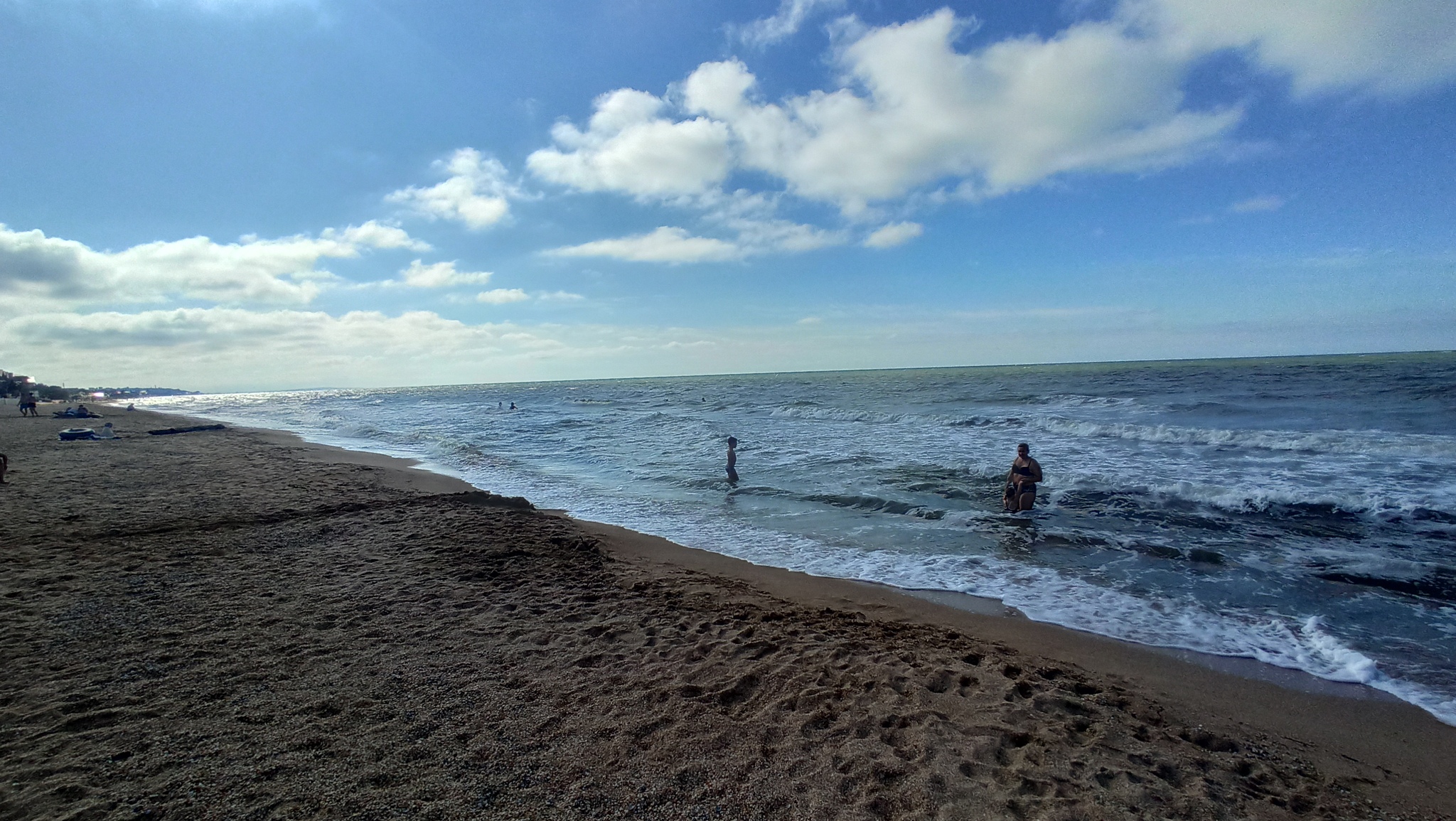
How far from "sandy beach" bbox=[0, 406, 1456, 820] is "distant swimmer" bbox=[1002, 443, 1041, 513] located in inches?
211

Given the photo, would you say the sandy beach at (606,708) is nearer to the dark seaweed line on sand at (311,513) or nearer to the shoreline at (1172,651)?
the shoreline at (1172,651)

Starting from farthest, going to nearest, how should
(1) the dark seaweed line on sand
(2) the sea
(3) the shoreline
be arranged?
(1) the dark seaweed line on sand, (2) the sea, (3) the shoreline

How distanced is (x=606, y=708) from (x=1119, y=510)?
1130 centimetres

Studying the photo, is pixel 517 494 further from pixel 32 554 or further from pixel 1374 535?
pixel 1374 535

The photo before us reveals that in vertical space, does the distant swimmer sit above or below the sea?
above

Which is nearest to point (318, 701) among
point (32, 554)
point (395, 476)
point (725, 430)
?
point (32, 554)

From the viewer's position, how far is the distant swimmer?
436 inches

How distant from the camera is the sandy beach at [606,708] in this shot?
10.3ft

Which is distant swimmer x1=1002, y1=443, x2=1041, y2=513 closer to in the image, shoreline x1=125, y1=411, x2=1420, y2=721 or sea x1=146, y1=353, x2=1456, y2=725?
sea x1=146, y1=353, x2=1456, y2=725

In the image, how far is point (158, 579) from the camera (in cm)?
640

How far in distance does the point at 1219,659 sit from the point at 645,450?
17628mm

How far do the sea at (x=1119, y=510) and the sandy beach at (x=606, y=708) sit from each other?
3.78ft

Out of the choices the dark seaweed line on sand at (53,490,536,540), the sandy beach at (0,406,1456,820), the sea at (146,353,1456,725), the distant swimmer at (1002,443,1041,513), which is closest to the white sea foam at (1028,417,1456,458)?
the sea at (146,353,1456,725)

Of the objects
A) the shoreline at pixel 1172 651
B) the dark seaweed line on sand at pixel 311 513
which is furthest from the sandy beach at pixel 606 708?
the dark seaweed line on sand at pixel 311 513
